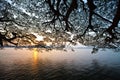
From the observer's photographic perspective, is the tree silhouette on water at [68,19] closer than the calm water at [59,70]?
Yes

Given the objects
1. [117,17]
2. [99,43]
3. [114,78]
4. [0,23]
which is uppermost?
[0,23]

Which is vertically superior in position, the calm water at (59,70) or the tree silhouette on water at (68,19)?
the tree silhouette on water at (68,19)

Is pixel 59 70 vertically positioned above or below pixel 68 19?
below

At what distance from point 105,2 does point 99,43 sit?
10.1 metres

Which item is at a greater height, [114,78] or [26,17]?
[26,17]

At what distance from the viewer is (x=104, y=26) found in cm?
2191

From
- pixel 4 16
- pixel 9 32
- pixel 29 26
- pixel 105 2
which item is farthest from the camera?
pixel 29 26

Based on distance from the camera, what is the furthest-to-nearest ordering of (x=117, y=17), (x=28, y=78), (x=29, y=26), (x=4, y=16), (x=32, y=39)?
(x=28, y=78)
(x=29, y=26)
(x=32, y=39)
(x=4, y=16)
(x=117, y=17)

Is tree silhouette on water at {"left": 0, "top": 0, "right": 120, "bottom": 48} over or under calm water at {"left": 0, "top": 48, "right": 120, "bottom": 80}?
over

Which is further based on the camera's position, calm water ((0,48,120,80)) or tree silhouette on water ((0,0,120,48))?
calm water ((0,48,120,80))

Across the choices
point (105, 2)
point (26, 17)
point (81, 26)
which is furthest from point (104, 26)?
point (26, 17)

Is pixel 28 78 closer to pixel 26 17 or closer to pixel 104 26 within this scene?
pixel 26 17

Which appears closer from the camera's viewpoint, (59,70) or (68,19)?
(68,19)

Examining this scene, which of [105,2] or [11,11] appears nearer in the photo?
[105,2]
